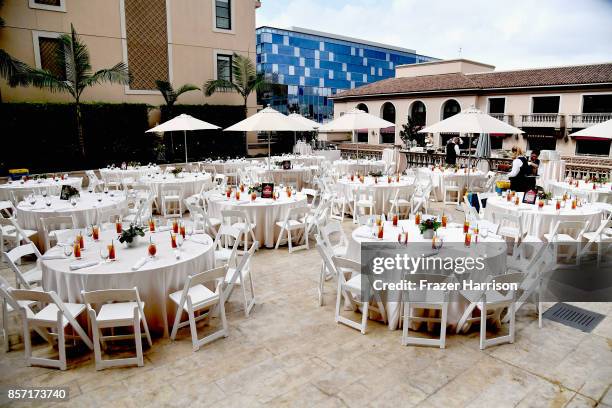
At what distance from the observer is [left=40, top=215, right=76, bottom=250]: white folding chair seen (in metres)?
6.66

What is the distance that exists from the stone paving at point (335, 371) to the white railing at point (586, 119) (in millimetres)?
28669

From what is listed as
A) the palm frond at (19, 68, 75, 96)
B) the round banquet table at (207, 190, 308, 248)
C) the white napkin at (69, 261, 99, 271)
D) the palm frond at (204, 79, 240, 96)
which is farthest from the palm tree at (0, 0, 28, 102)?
the white napkin at (69, 261, 99, 271)

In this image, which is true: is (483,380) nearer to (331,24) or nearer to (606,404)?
(606,404)

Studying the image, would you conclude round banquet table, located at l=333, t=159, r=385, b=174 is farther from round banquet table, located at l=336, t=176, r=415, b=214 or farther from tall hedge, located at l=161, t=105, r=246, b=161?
tall hedge, located at l=161, t=105, r=246, b=161

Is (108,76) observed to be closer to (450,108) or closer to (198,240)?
(198,240)

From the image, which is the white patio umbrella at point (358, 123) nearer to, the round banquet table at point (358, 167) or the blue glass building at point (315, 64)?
the round banquet table at point (358, 167)

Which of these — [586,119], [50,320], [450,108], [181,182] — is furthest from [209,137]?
[586,119]

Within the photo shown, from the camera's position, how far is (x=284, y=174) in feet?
45.0

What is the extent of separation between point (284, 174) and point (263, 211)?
566 cm

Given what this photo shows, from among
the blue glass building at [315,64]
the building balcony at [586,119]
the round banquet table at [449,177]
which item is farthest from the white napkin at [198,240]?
the blue glass building at [315,64]

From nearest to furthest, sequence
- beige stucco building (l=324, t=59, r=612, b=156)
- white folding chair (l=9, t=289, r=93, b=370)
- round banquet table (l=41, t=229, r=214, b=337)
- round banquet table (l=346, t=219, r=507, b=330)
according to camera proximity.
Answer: white folding chair (l=9, t=289, r=93, b=370) < round banquet table (l=41, t=229, r=214, b=337) < round banquet table (l=346, t=219, r=507, b=330) < beige stucco building (l=324, t=59, r=612, b=156)

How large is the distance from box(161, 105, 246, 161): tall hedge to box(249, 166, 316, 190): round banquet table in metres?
5.54

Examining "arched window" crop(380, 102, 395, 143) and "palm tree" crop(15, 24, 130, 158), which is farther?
"arched window" crop(380, 102, 395, 143)

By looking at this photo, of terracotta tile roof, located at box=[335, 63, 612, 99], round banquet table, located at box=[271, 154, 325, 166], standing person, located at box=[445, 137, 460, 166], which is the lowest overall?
round banquet table, located at box=[271, 154, 325, 166]
